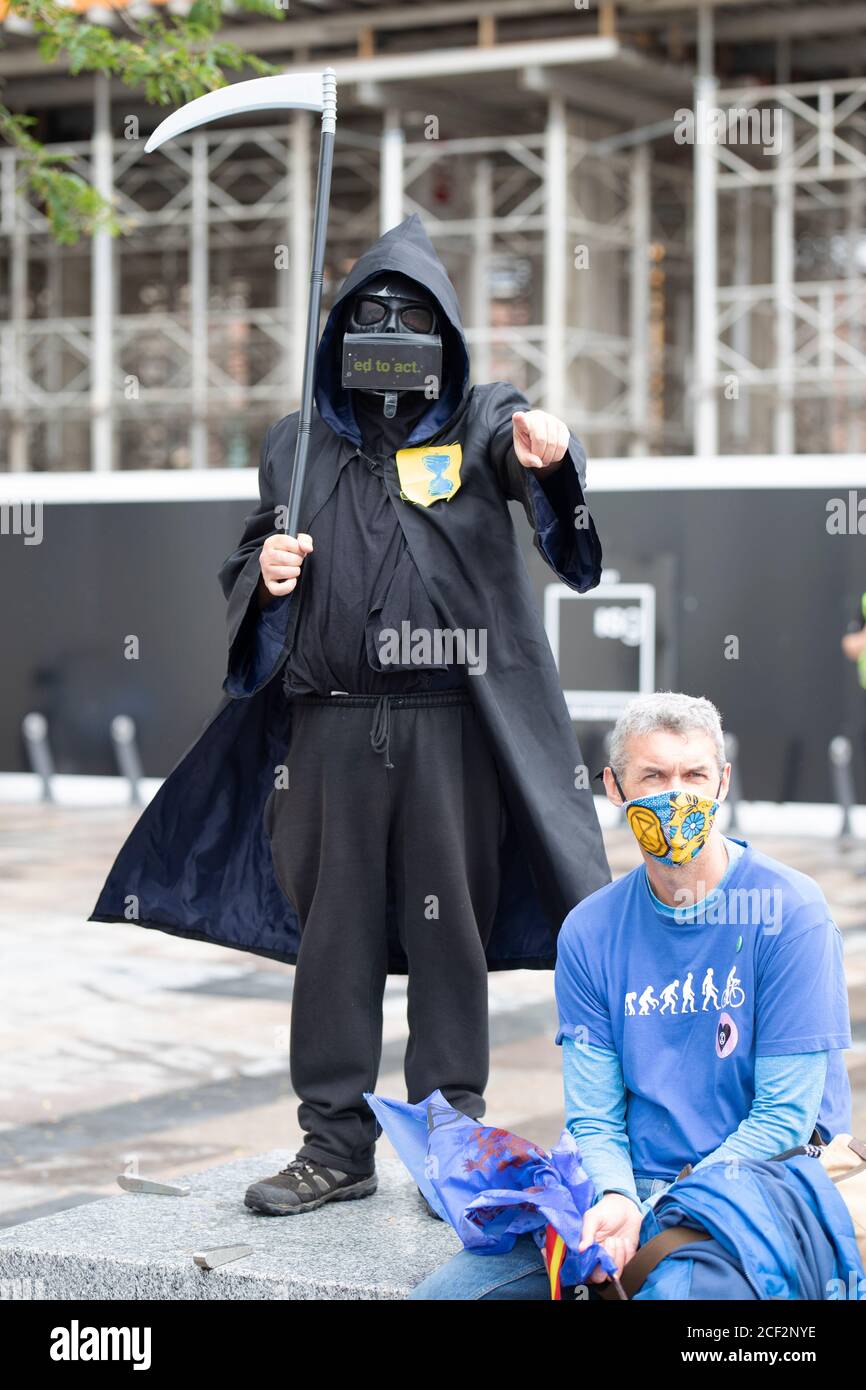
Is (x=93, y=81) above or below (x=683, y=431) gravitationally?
above

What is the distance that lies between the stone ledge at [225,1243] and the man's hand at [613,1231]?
2.27 feet

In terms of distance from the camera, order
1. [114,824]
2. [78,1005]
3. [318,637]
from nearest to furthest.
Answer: [318,637], [78,1005], [114,824]

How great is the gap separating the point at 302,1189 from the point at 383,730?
0.99m

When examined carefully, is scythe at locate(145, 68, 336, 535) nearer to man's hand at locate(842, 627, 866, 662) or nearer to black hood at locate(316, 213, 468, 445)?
black hood at locate(316, 213, 468, 445)

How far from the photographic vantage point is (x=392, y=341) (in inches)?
163

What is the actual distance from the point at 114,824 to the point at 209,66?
23.2 feet

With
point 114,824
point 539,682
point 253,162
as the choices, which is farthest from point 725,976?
point 253,162

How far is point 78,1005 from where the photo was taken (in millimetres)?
8234

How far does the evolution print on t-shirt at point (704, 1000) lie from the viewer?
330 cm

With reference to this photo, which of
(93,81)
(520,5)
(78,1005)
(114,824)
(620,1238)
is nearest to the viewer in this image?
(620,1238)

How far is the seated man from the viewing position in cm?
326

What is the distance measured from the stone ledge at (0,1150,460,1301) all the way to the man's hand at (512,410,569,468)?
158 cm

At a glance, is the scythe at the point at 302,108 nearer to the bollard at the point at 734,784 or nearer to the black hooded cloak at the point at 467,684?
the black hooded cloak at the point at 467,684

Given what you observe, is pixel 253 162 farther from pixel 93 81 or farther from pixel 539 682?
pixel 539 682
